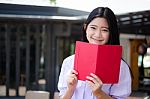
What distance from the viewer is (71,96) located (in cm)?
149

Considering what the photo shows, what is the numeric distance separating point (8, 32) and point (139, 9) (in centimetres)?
361

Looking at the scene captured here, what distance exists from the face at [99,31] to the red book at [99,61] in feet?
0.17

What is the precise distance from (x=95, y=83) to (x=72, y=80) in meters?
0.12

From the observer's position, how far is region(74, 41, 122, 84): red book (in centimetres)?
141

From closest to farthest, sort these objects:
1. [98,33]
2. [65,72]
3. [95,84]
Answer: [95,84] → [98,33] → [65,72]

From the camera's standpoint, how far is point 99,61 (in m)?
1.42

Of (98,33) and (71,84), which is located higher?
(98,33)

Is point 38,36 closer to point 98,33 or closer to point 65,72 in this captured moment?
point 65,72

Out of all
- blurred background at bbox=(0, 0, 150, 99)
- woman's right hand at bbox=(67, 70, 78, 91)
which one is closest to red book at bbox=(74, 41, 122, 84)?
woman's right hand at bbox=(67, 70, 78, 91)

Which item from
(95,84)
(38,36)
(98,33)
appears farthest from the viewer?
(38,36)

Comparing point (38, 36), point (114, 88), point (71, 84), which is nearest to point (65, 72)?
point (71, 84)

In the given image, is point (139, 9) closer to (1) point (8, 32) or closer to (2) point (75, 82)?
(1) point (8, 32)

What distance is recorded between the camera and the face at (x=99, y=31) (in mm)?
1468

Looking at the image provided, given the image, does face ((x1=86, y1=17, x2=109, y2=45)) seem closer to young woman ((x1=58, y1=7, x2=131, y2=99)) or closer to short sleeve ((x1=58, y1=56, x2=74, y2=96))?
young woman ((x1=58, y1=7, x2=131, y2=99))
